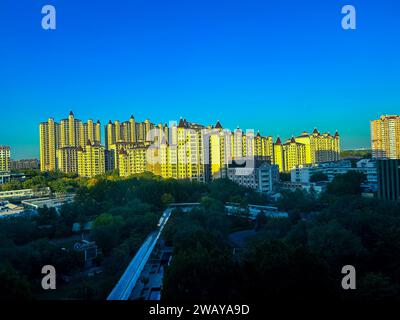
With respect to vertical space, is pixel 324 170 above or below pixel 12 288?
above

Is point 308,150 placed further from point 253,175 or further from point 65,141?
point 65,141

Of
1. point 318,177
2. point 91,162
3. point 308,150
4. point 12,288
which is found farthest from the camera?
point 308,150

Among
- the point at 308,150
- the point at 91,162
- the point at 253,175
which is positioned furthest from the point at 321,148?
the point at 91,162

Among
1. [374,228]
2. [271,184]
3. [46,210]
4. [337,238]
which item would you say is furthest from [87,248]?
[271,184]

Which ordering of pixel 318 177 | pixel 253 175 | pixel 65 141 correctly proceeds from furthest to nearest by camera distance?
pixel 318 177 < pixel 253 175 < pixel 65 141
